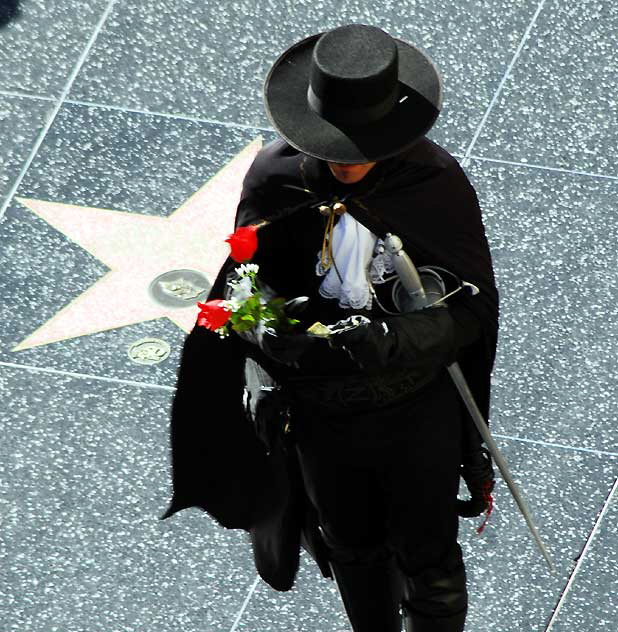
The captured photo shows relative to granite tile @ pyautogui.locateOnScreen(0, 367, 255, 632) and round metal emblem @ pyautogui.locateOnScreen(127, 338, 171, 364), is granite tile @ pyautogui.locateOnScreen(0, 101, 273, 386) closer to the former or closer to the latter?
round metal emblem @ pyautogui.locateOnScreen(127, 338, 171, 364)

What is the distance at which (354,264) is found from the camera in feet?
13.5

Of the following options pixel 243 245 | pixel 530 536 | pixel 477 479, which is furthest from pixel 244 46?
pixel 243 245

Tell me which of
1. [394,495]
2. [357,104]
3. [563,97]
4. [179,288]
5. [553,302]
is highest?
[357,104]

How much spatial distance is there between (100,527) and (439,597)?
4.83 ft

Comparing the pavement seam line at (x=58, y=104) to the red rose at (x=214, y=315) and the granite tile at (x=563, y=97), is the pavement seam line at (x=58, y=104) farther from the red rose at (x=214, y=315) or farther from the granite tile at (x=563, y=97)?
the red rose at (x=214, y=315)

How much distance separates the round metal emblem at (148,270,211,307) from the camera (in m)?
6.07

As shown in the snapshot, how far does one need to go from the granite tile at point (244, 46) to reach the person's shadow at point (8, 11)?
0.50 metres

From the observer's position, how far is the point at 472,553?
5211 mm

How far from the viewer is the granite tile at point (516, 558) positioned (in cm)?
505

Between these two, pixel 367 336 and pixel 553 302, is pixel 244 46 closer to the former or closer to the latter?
pixel 553 302

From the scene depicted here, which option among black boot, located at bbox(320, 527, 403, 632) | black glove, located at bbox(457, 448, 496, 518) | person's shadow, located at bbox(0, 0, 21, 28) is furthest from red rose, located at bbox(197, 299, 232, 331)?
person's shadow, located at bbox(0, 0, 21, 28)

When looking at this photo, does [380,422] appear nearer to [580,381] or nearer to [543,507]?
[543,507]

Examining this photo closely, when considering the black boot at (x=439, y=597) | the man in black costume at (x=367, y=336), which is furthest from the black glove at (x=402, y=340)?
the black boot at (x=439, y=597)

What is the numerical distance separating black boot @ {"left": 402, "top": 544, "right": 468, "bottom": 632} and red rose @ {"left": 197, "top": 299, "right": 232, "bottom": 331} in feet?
3.13
